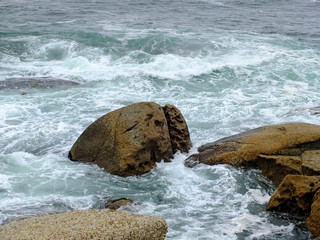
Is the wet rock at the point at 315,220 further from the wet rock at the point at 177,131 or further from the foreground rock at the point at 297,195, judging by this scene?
the wet rock at the point at 177,131

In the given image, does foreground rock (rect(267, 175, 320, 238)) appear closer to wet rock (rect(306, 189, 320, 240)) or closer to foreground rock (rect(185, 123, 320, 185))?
wet rock (rect(306, 189, 320, 240))

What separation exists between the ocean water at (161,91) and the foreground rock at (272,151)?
8.1 inches

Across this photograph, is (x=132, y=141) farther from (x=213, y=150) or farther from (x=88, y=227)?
(x=88, y=227)

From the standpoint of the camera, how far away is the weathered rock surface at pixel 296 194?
230 inches

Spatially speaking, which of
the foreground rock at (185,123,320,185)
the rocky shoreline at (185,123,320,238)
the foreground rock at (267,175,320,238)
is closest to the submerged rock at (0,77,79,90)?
the rocky shoreline at (185,123,320,238)

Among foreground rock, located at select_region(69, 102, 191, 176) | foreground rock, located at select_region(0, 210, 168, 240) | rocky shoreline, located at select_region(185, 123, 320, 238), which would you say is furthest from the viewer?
foreground rock, located at select_region(69, 102, 191, 176)

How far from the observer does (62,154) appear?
8.45 m

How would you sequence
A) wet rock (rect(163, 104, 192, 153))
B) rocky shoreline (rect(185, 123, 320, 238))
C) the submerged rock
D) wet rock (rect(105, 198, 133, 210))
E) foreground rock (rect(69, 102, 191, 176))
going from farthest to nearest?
1. the submerged rock
2. wet rock (rect(163, 104, 192, 153))
3. foreground rock (rect(69, 102, 191, 176))
4. wet rock (rect(105, 198, 133, 210))
5. rocky shoreline (rect(185, 123, 320, 238))

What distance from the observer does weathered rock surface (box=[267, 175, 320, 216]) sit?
5844 mm

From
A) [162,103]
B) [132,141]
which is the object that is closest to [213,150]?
[132,141]

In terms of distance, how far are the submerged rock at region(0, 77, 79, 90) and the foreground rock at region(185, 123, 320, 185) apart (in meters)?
6.74

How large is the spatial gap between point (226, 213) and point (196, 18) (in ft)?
64.7

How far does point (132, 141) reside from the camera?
7.57 meters

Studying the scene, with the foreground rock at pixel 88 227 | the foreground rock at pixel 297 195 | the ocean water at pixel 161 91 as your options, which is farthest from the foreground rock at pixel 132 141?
the foreground rock at pixel 88 227
